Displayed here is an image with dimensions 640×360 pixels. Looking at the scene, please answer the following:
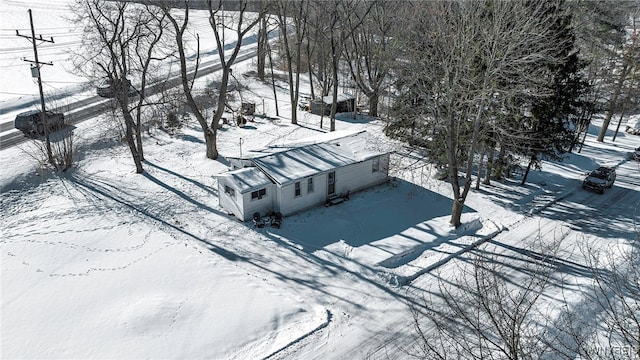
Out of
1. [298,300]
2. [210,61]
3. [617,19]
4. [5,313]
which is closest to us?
[5,313]

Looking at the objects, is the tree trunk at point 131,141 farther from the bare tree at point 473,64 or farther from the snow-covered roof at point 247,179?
the bare tree at point 473,64

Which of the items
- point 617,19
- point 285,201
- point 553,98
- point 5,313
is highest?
point 617,19

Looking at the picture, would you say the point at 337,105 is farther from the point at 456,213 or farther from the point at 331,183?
the point at 456,213

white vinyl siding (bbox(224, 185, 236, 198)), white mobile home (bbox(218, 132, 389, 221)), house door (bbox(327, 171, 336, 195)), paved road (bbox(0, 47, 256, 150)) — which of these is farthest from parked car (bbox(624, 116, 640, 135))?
paved road (bbox(0, 47, 256, 150))

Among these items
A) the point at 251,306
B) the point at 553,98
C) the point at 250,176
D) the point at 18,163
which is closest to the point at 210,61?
the point at 18,163

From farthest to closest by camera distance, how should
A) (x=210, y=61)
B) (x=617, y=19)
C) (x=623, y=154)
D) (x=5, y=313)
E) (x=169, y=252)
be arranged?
1. (x=210, y=61)
2. (x=617, y=19)
3. (x=623, y=154)
4. (x=169, y=252)
5. (x=5, y=313)

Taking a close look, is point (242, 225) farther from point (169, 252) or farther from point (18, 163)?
point (18, 163)

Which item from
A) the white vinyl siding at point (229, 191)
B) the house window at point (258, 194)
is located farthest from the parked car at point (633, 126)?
the white vinyl siding at point (229, 191)

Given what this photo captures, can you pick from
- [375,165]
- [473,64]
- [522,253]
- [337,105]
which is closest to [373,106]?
[337,105]
